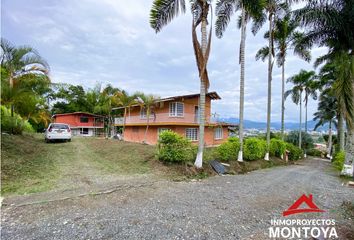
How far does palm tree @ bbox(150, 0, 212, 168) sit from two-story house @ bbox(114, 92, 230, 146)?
381 inches

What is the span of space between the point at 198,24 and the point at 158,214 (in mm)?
8313

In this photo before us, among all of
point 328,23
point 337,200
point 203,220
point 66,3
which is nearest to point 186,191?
point 203,220

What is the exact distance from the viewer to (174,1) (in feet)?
29.2

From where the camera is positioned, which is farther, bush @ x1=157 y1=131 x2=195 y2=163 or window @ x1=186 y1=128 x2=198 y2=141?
window @ x1=186 y1=128 x2=198 y2=141

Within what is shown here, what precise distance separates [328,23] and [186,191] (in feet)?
39.1

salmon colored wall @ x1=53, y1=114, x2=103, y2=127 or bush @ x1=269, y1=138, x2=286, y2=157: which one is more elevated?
salmon colored wall @ x1=53, y1=114, x2=103, y2=127

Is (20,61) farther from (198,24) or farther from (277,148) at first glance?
(277,148)

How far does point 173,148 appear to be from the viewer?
9234 millimetres

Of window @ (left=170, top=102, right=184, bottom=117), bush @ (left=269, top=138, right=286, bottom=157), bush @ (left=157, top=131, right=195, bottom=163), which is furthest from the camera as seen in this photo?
window @ (left=170, top=102, right=184, bottom=117)

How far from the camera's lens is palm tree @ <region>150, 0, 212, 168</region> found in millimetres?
8820

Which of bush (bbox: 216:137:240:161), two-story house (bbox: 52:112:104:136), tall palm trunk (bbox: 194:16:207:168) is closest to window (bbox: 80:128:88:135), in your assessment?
two-story house (bbox: 52:112:104:136)

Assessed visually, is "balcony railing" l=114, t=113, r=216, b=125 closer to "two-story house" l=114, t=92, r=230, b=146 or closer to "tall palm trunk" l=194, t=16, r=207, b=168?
"two-story house" l=114, t=92, r=230, b=146

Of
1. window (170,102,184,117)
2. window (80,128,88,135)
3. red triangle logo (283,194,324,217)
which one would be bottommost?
red triangle logo (283,194,324,217)

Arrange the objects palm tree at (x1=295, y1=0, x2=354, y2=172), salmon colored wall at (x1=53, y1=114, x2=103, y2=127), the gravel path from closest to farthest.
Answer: the gravel path
palm tree at (x1=295, y1=0, x2=354, y2=172)
salmon colored wall at (x1=53, y1=114, x2=103, y2=127)
